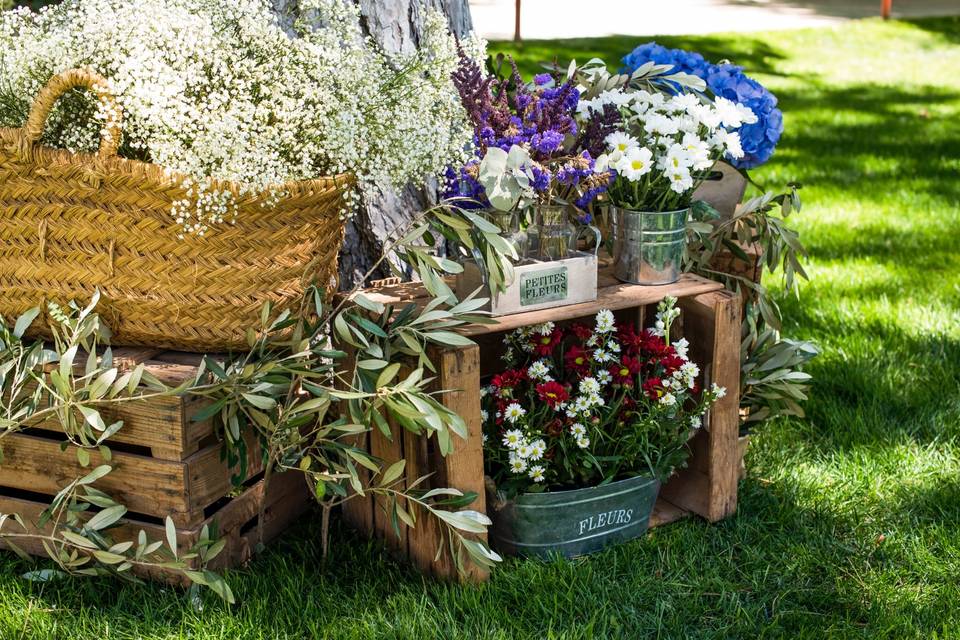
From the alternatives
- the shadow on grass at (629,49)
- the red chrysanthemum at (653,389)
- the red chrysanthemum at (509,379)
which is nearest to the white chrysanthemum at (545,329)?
the red chrysanthemum at (509,379)

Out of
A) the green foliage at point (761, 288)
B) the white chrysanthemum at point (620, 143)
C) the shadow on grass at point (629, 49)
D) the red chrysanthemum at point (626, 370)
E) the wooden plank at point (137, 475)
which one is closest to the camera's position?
the wooden plank at point (137, 475)

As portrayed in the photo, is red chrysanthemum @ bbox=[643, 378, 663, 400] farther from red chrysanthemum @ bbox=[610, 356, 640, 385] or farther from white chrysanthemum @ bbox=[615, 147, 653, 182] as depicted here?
white chrysanthemum @ bbox=[615, 147, 653, 182]

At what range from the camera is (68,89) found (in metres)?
2.09

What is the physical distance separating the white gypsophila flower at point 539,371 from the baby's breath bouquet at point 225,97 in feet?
1.52

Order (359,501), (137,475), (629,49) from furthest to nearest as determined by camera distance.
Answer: (629,49), (359,501), (137,475)

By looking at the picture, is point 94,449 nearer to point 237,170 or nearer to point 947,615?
point 237,170

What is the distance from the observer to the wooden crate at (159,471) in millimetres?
2109

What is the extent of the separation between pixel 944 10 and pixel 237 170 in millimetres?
11069

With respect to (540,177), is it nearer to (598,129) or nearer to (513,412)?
(598,129)

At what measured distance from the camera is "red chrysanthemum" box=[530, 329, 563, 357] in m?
2.36

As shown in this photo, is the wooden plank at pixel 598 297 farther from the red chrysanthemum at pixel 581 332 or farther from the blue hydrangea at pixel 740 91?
the blue hydrangea at pixel 740 91

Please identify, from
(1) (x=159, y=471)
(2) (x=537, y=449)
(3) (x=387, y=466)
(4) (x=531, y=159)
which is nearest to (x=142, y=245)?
(1) (x=159, y=471)

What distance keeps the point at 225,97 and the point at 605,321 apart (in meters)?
0.89

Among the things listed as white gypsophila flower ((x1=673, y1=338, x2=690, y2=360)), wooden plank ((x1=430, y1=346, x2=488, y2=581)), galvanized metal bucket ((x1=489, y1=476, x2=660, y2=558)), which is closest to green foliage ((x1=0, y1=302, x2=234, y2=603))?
wooden plank ((x1=430, y1=346, x2=488, y2=581))
